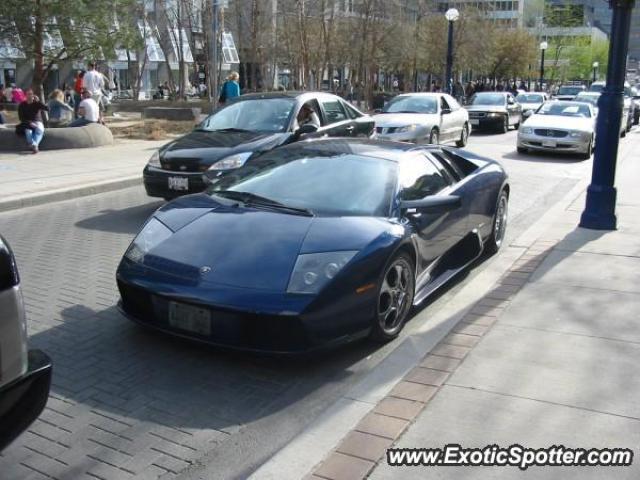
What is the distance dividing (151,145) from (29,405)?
15.5 metres

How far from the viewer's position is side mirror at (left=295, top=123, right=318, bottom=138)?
9938 millimetres

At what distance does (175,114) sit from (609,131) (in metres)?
19.4

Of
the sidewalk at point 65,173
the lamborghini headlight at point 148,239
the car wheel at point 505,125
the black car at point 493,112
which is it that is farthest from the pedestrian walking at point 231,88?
the lamborghini headlight at point 148,239

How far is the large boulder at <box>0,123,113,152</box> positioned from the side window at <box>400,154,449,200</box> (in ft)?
39.0

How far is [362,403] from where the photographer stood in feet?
12.4

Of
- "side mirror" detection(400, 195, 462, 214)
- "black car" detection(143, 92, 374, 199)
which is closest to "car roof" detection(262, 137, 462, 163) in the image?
"side mirror" detection(400, 195, 462, 214)

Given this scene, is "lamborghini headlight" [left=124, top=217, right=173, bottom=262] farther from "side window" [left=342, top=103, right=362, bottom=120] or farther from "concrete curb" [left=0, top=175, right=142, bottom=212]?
"side window" [left=342, top=103, right=362, bottom=120]

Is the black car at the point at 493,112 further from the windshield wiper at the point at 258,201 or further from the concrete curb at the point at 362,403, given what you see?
the windshield wiper at the point at 258,201

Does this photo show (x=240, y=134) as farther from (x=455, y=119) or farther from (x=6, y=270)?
(x=455, y=119)

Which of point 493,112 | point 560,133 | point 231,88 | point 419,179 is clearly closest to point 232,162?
point 419,179

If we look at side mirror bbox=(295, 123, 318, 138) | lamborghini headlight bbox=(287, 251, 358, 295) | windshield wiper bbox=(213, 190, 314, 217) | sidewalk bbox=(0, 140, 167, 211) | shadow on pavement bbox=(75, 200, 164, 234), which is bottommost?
shadow on pavement bbox=(75, 200, 164, 234)

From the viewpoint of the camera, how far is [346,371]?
434 centimetres

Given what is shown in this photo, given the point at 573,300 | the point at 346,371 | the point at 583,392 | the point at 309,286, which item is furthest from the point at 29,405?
the point at 573,300

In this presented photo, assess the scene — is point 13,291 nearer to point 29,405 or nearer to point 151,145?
point 29,405
